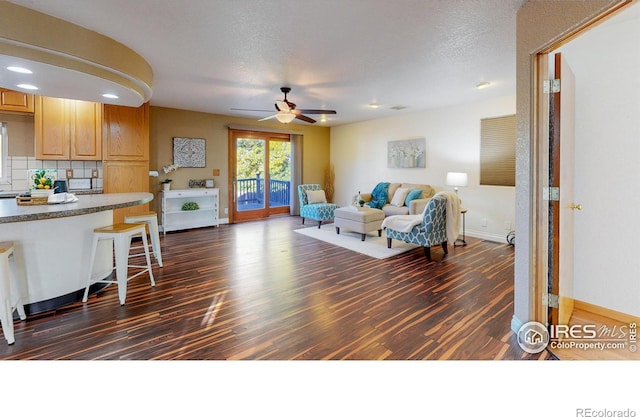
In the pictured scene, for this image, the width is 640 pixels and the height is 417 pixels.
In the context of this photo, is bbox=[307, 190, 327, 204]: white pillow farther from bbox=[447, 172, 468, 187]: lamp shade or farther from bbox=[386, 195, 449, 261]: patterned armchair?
bbox=[386, 195, 449, 261]: patterned armchair

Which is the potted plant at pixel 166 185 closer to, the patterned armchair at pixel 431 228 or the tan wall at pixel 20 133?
the tan wall at pixel 20 133

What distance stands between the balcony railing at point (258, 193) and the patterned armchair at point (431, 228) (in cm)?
448

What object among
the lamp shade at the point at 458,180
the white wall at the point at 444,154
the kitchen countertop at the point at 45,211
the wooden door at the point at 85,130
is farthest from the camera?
the white wall at the point at 444,154

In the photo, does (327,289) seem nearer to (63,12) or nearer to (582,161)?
(582,161)

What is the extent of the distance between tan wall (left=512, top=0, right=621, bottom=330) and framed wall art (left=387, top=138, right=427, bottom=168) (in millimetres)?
4238

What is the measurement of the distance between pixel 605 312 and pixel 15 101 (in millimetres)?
7294

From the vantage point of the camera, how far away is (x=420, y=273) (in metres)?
3.62

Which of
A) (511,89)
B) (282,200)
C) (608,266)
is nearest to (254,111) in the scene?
(282,200)

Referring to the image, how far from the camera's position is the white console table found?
235 inches

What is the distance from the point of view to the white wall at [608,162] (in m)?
2.32

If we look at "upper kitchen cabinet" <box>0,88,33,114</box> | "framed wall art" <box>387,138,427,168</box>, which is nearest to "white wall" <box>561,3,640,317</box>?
"framed wall art" <box>387,138,427,168</box>

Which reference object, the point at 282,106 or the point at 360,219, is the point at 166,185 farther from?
the point at 360,219

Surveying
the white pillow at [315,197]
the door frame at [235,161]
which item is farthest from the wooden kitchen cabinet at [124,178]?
the white pillow at [315,197]

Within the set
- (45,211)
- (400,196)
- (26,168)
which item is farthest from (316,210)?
(26,168)
